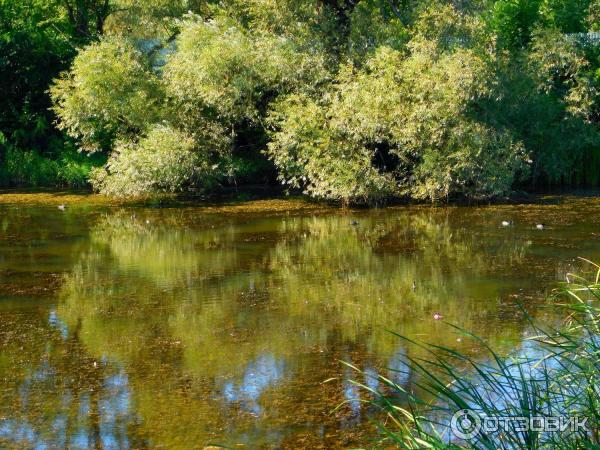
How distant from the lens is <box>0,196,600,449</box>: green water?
5.58m

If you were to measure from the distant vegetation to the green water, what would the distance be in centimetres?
115

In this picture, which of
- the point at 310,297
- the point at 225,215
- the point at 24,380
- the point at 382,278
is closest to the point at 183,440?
the point at 24,380

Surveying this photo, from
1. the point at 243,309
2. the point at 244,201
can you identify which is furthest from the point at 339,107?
the point at 243,309

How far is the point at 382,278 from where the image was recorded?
9.84m

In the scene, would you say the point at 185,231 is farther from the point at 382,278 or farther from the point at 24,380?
the point at 24,380

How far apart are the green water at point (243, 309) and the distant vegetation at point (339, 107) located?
3.76 ft

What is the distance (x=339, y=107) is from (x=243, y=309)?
7965 mm

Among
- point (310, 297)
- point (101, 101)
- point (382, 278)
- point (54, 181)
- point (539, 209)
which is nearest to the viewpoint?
point (310, 297)

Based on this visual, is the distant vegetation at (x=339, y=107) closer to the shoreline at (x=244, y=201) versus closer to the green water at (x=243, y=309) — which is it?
the shoreline at (x=244, y=201)

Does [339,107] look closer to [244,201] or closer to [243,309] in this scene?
[244,201]

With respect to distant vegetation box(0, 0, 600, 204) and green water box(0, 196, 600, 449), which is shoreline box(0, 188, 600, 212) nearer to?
distant vegetation box(0, 0, 600, 204)

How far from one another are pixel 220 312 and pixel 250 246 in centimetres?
363

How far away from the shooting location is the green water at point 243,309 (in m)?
5.58

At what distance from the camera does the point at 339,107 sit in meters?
15.7
